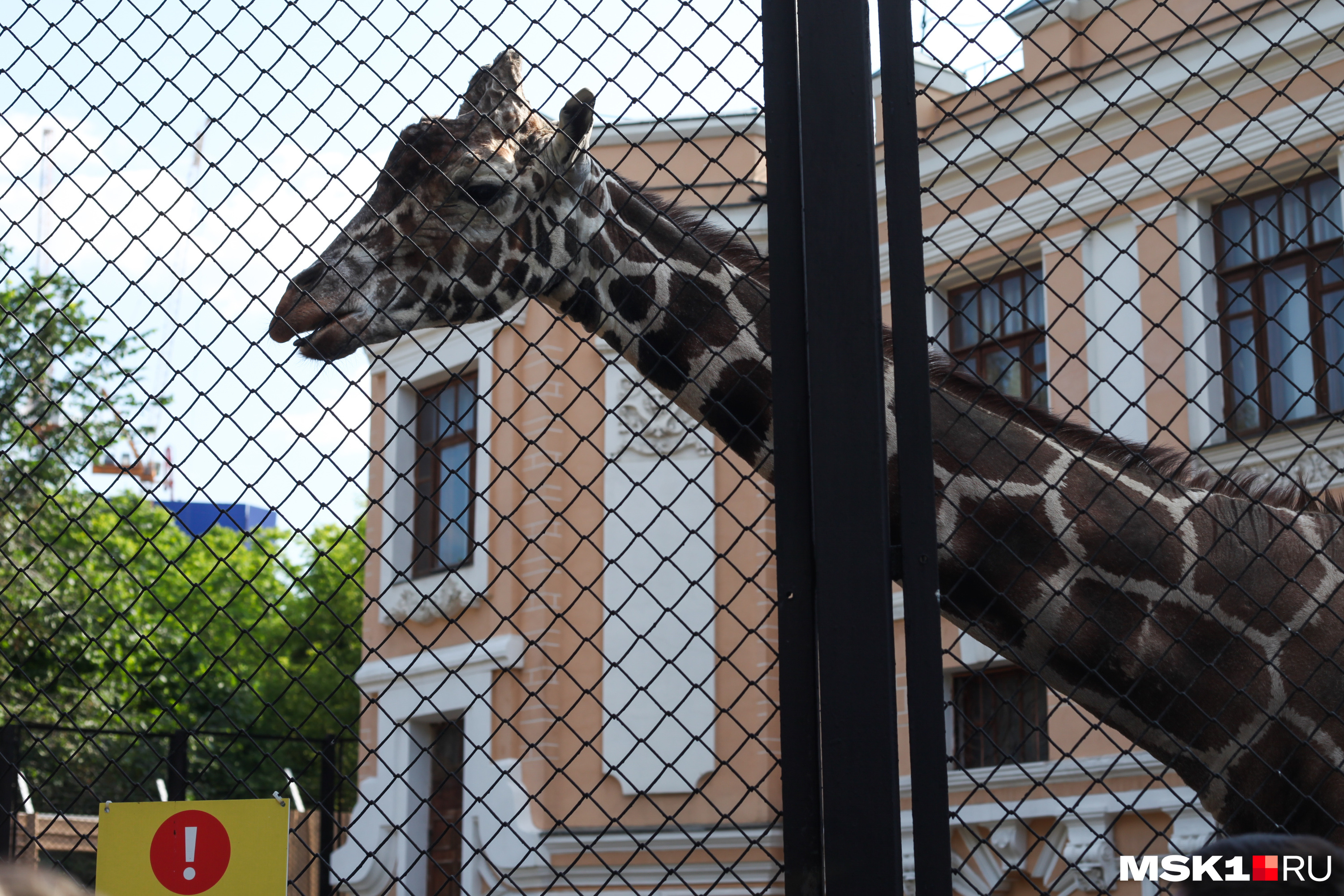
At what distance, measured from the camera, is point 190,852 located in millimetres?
3018

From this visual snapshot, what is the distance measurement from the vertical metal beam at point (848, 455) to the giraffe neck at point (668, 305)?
3.94 feet

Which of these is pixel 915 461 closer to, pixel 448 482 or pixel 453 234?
pixel 453 234

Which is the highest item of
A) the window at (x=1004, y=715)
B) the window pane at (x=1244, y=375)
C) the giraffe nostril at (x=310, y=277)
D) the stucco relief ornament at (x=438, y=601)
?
the window pane at (x=1244, y=375)

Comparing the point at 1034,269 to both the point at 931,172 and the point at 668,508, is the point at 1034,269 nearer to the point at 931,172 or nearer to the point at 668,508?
the point at 931,172

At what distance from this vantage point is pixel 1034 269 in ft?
44.5

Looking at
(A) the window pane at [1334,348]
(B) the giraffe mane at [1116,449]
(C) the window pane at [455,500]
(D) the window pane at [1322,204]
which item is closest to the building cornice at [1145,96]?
(D) the window pane at [1322,204]

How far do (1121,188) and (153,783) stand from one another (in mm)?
16252

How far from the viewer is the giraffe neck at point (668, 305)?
4.04 meters

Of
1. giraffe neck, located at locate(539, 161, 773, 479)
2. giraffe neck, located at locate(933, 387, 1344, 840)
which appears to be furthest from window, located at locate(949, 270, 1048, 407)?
giraffe neck, located at locate(933, 387, 1344, 840)

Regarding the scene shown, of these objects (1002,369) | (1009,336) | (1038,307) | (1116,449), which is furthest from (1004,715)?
(1116,449)

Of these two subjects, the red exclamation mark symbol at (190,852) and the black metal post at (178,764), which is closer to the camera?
the red exclamation mark symbol at (190,852)

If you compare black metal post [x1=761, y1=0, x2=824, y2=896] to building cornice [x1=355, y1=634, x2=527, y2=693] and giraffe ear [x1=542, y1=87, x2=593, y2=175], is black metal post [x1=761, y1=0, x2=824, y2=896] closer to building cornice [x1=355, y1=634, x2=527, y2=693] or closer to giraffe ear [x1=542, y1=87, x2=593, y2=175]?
giraffe ear [x1=542, y1=87, x2=593, y2=175]

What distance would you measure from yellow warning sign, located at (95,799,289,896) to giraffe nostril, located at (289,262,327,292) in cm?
143

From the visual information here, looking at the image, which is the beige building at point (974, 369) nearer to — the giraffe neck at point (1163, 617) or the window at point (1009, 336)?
the window at point (1009, 336)
